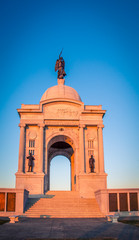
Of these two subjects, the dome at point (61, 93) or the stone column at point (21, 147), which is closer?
the stone column at point (21, 147)

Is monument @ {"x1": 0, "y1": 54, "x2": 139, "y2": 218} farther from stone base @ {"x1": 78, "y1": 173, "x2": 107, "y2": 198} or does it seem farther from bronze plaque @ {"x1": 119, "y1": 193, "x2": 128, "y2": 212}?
bronze plaque @ {"x1": 119, "y1": 193, "x2": 128, "y2": 212}

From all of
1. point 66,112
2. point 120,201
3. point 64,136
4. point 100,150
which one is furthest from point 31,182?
point 120,201

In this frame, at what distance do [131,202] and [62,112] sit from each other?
55.6 ft

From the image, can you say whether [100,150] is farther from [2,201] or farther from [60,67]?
[60,67]

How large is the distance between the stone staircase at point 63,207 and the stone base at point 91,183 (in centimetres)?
282

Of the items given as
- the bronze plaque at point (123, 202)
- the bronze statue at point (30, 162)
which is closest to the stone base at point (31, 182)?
the bronze statue at point (30, 162)

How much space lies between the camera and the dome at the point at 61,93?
1580 inches

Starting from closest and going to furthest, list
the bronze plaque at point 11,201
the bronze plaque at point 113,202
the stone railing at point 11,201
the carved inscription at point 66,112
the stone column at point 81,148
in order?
the stone railing at point 11,201 < the bronze plaque at point 11,201 < the bronze plaque at point 113,202 < the stone column at point 81,148 < the carved inscription at point 66,112

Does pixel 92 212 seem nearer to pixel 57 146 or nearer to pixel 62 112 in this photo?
pixel 62 112

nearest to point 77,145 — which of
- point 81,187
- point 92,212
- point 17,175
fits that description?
point 81,187

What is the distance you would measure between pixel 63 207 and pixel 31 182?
859cm

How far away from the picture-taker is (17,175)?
33.4 metres

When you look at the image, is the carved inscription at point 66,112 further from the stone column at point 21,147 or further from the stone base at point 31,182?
the stone base at point 31,182

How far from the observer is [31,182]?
33.2 metres
